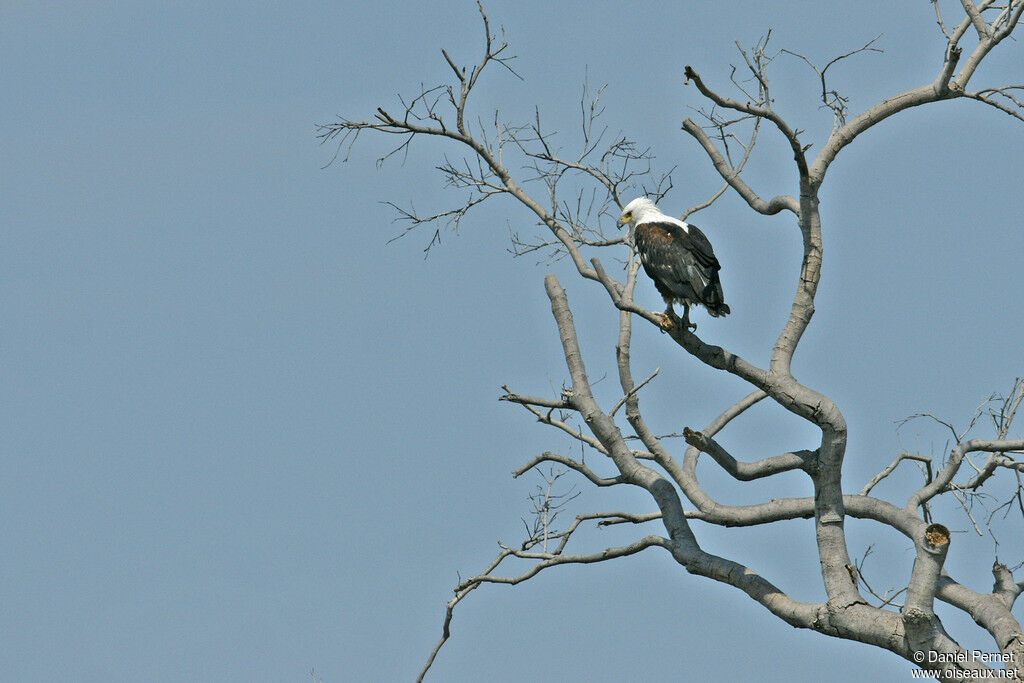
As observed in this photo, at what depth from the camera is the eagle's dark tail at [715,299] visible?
8297mm

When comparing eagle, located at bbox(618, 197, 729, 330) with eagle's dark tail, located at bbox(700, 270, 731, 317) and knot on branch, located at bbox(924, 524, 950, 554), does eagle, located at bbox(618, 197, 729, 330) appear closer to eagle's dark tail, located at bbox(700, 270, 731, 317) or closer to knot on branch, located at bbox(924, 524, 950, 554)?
eagle's dark tail, located at bbox(700, 270, 731, 317)

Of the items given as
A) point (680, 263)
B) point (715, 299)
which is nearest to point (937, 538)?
point (715, 299)

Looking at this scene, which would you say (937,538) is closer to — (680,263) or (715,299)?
(715,299)

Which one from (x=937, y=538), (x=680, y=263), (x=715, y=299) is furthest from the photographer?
(x=680, y=263)

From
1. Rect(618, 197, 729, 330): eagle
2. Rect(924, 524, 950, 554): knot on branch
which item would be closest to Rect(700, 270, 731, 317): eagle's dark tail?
Rect(618, 197, 729, 330): eagle

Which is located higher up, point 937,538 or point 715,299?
point 715,299

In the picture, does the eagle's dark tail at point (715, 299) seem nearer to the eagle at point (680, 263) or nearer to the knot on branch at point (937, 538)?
the eagle at point (680, 263)

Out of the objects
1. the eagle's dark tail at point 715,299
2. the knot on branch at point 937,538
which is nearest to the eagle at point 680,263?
the eagle's dark tail at point 715,299

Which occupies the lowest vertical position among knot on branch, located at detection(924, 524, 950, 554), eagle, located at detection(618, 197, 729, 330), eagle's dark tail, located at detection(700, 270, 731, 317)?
knot on branch, located at detection(924, 524, 950, 554)

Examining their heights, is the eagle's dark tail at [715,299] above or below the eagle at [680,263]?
below

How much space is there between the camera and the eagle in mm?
8344

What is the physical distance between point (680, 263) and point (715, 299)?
38cm

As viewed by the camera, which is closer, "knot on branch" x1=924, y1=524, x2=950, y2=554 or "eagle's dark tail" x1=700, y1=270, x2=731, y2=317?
"knot on branch" x1=924, y1=524, x2=950, y2=554

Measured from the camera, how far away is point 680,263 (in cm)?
850
